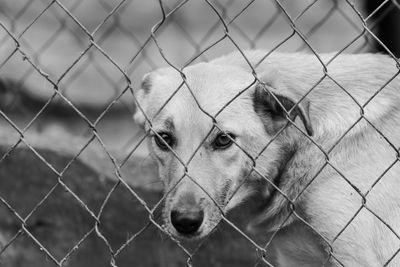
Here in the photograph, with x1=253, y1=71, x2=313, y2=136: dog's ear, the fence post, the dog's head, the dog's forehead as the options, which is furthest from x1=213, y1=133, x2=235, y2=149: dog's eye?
the fence post

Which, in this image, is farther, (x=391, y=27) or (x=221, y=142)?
(x=391, y=27)

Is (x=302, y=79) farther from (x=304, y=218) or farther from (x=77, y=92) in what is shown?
(x=77, y=92)

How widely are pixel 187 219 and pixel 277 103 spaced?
75 cm

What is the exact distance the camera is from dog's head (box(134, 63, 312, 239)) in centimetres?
419

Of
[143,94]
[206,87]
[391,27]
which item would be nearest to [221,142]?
[206,87]

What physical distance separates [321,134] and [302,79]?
0.37m

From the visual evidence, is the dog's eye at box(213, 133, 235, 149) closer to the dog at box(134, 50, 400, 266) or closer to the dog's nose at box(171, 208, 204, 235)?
the dog at box(134, 50, 400, 266)

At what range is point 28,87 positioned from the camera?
911cm

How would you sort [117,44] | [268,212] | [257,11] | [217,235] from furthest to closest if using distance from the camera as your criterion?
[257,11] → [117,44] → [217,235] → [268,212]

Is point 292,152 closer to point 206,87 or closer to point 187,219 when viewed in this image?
point 206,87

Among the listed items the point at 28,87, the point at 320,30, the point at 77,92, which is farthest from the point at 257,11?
the point at 28,87

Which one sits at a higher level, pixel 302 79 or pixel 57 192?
pixel 302 79

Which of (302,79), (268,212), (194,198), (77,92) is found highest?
(302,79)

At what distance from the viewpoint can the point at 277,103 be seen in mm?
4355
